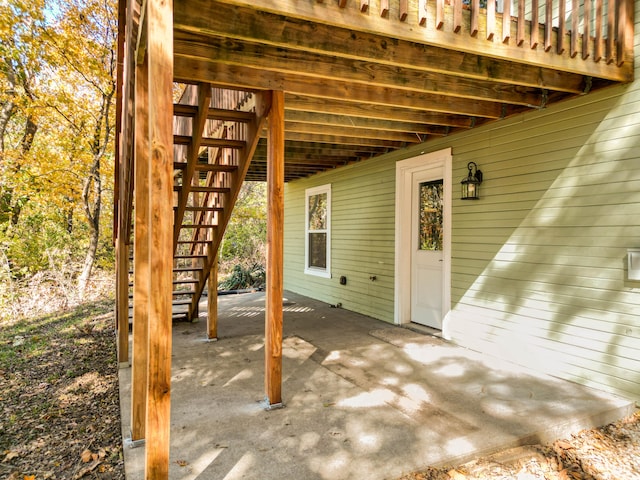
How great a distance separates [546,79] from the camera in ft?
10.1

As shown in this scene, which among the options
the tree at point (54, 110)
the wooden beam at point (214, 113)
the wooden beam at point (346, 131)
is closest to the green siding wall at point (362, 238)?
the wooden beam at point (346, 131)

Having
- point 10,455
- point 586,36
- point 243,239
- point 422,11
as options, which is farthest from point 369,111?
point 243,239

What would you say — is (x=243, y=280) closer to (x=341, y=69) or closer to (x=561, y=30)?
(x=341, y=69)

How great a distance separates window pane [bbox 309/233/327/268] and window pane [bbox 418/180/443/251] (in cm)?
264

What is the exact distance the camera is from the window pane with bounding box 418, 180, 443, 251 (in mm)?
4914

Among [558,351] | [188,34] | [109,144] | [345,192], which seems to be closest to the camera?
[188,34]

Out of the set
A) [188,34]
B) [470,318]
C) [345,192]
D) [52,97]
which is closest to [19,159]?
[52,97]

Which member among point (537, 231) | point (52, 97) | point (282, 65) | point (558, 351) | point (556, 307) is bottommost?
point (558, 351)

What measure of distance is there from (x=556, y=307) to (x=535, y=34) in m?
2.23

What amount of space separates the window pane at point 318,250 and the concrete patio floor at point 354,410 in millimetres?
3180

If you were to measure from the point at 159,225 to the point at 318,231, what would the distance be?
6111 millimetres

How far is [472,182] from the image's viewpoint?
4172 millimetres

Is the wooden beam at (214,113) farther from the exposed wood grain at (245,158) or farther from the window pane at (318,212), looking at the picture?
the window pane at (318,212)

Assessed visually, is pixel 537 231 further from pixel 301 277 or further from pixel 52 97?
pixel 52 97
